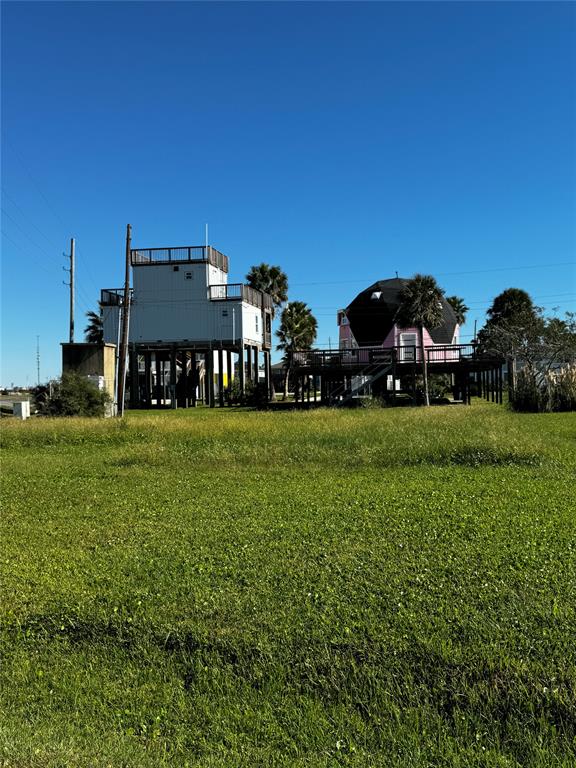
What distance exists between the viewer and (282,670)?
3967mm

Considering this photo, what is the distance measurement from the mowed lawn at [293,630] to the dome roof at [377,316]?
134 feet

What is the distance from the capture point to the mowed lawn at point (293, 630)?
3406mm

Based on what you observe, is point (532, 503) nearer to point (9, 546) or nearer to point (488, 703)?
point (488, 703)

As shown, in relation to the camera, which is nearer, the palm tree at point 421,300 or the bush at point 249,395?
the palm tree at point 421,300

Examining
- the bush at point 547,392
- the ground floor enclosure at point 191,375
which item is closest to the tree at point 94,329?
the ground floor enclosure at point 191,375

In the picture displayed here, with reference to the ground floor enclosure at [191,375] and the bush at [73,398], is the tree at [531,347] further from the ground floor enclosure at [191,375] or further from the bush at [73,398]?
the bush at [73,398]

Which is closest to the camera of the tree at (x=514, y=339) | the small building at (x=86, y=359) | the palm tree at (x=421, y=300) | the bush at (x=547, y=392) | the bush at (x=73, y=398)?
the bush at (x=73, y=398)

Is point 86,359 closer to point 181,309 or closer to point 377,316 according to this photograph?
point 181,309

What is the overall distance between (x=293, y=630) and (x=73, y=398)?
24.3 meters

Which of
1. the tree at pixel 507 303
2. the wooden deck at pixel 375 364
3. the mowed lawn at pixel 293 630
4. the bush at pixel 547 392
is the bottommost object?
the mowed lawn at pixel 293 630

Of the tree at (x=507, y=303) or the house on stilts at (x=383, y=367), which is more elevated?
the tree at (x=507, y=303)

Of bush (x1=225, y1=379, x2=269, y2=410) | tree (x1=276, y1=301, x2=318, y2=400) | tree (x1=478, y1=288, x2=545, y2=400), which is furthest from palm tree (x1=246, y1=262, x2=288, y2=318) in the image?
tree (x1=478, y1=288, x2=545, y2=400)

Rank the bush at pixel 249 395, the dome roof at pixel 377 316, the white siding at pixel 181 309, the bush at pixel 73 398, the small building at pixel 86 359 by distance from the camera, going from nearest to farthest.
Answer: the bush at pixel 73 398 → the small building at pixel 86 359 → the bush at pixel 249 395 → the white siding at pixel 181 309 → the dome roof at pixel 377 316

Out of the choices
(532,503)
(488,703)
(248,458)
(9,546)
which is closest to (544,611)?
(488,703)
